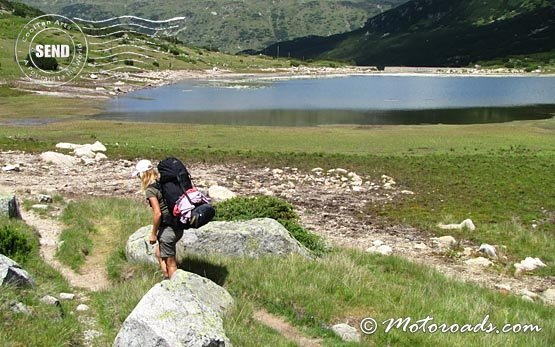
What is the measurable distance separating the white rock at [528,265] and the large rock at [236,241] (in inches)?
302

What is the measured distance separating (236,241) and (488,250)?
9.67 meters

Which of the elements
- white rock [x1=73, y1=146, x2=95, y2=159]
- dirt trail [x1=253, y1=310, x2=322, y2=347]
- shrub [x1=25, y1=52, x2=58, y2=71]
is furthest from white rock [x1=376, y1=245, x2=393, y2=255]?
shrub [x1=25, y1=52, x2=58, y2=71]

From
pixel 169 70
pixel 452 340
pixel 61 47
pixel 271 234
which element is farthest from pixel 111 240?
pixel 169 70

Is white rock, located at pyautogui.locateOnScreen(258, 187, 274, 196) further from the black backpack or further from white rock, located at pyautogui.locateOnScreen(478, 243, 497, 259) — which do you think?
the black backpack

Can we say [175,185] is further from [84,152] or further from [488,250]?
[84,152]

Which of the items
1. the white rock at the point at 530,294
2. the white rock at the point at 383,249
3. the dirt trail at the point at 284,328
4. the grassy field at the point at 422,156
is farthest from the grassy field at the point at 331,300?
the grassy field at the point at 422,156

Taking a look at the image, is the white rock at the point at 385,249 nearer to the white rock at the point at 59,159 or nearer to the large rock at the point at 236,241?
the large rock at the point at 236,241

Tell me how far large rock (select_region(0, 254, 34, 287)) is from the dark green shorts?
2677mm

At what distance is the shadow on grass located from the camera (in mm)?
12531

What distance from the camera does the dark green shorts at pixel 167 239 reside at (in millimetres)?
11758

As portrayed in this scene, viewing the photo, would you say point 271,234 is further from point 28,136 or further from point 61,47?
point 61,47

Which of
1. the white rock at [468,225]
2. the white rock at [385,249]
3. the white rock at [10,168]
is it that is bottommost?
the white rock at [468,225]

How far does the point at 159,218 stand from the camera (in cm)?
1145

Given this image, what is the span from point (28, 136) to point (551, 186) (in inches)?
1597
